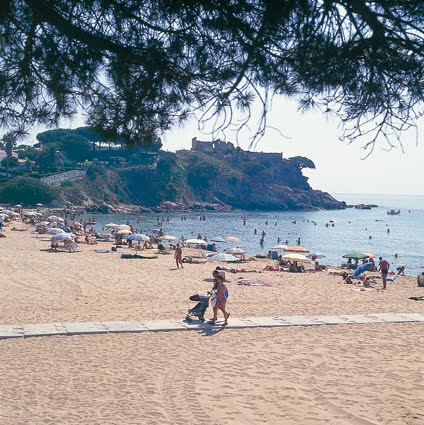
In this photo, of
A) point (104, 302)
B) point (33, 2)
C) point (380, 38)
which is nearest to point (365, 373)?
point (380, 38)

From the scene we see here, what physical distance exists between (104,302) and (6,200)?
7167 cm

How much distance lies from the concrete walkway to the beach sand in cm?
31

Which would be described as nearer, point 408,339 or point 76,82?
point 76,82

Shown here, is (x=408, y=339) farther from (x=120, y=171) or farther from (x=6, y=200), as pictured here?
(x=120, y=171)

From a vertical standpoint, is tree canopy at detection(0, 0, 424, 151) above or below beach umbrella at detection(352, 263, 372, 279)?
above

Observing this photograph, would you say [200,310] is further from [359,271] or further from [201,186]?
[201,186]

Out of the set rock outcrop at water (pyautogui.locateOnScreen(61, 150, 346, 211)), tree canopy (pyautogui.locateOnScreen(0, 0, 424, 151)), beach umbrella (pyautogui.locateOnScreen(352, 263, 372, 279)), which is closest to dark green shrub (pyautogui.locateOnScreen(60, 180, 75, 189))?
Answer: rock outcrop at water (pyautogui.locateOnScreen(61, 150, 346, 211))

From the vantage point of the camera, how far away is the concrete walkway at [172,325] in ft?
33.4

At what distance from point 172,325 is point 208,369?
2853 millimetres

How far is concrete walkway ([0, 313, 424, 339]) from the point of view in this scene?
10195mm

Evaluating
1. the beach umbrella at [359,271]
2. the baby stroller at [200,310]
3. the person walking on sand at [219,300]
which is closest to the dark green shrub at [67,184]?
the beach umbrella at [359,271]

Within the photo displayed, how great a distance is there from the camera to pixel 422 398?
7344 millimetres

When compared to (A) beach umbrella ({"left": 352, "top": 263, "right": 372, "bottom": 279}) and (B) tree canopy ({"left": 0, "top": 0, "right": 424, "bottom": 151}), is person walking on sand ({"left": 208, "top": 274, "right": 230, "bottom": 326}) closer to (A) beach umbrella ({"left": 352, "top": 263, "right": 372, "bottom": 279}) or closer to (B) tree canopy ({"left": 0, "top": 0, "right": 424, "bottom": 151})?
A: (B) tree canopy ({"left": 0, "top": 0, "right": 424, "bottom": 151})

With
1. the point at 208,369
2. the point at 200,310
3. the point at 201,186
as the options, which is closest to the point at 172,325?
the point at 200,310
